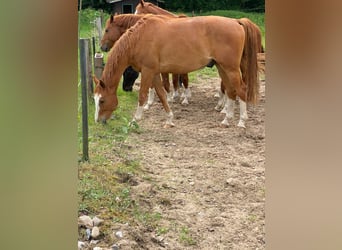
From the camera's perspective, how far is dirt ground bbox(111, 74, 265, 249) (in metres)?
1.10

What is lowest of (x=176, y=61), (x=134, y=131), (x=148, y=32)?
(x=134, y=131)

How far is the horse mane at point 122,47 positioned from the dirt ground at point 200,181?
0.35m

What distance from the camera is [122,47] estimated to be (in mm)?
2189

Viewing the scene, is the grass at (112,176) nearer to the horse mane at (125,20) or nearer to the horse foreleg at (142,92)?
the horse foreleg at (142,92)

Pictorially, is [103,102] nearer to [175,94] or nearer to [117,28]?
[117,28]

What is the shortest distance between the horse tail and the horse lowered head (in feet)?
2.23

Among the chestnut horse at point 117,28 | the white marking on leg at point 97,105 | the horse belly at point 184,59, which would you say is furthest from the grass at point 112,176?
the chestnut horse at point 117,28

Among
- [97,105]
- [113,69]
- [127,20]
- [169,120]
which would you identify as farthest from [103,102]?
[127,20]

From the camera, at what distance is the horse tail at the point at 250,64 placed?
2133 mm

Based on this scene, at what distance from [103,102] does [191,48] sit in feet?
1.77
